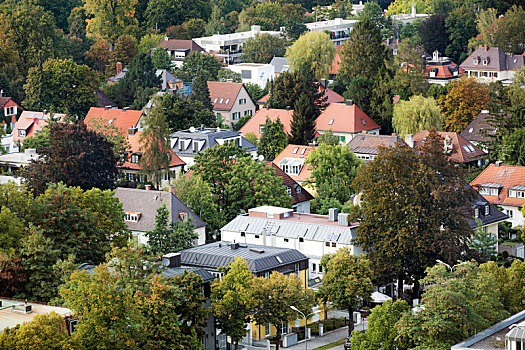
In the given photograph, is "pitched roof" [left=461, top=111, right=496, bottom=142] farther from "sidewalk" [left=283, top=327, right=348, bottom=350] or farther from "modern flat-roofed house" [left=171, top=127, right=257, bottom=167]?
"sidewalk" [left=283, top=327, right=348, bottom=350]

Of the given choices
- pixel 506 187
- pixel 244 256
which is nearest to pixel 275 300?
pixel 244 256

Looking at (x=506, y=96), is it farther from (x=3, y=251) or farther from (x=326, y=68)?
(x=3, y=251)

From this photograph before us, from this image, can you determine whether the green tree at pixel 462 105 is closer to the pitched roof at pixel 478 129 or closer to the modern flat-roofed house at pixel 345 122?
the pitched roof at pixel 478 129

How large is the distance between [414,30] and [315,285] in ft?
395

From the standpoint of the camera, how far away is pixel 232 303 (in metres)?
59.2

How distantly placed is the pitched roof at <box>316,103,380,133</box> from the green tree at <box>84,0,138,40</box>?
60.1m

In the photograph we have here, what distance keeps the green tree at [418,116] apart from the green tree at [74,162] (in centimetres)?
3512

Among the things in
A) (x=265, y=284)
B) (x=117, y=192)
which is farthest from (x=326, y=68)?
(x=265, y=284)

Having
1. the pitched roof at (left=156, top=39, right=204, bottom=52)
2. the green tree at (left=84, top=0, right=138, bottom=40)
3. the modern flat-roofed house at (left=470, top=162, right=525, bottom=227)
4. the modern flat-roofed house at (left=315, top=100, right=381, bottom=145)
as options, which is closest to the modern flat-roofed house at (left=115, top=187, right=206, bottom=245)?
the modern flat-roofed house at (left=470, top=162, right=525, bottom=227)

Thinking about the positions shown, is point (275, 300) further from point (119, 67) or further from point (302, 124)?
point (119, 67)

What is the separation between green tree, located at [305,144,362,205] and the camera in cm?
8750

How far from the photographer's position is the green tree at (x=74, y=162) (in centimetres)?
8112

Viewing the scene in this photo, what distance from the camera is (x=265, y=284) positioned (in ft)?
199

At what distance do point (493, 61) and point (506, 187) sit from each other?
57.5m
